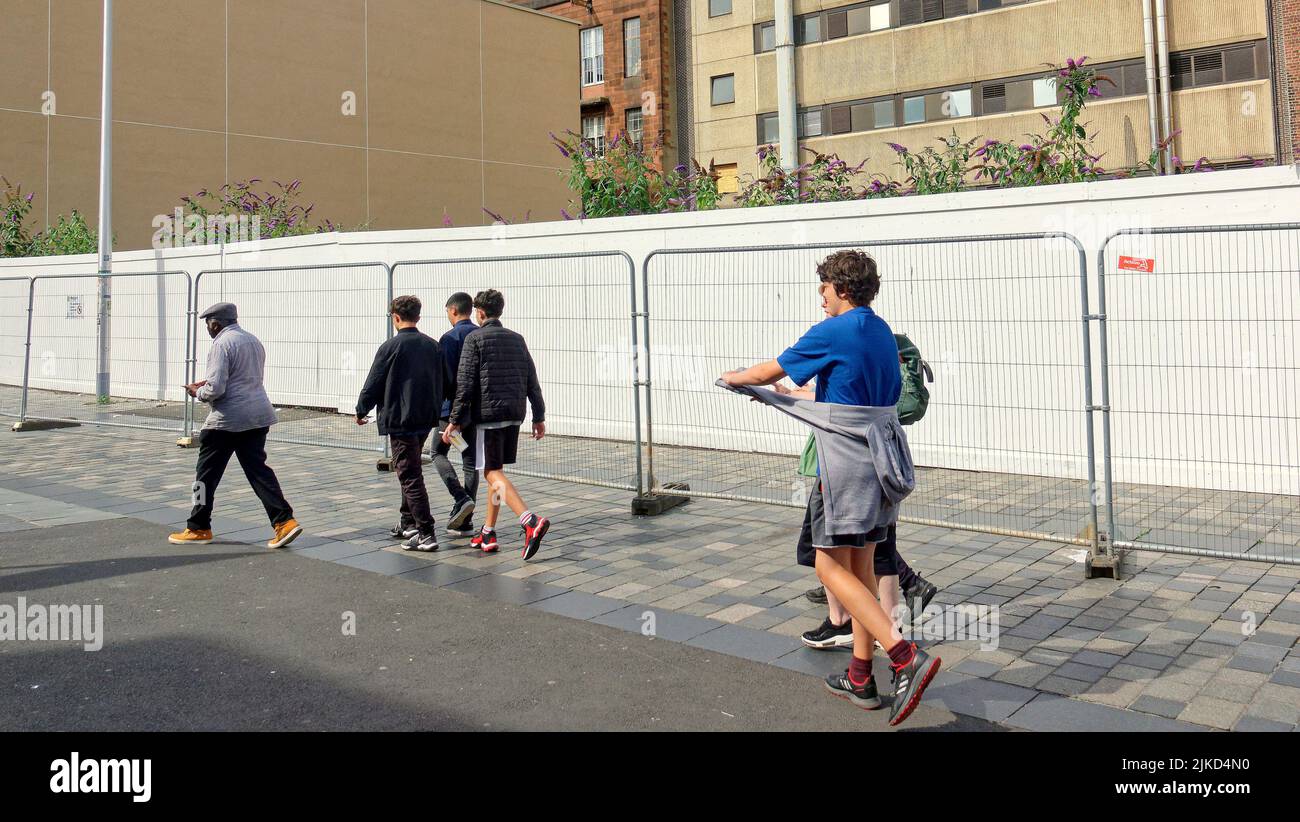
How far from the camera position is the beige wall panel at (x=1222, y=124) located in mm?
28828

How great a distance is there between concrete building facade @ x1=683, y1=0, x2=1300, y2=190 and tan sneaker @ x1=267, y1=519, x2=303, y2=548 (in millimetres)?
20029

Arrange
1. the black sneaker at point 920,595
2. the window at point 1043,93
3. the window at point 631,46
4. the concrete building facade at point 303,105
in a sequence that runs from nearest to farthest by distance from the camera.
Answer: the black sneaker at point 920,595, the concrete building facade at point 303,105, the window at point 1043,93, the window at point 631,46

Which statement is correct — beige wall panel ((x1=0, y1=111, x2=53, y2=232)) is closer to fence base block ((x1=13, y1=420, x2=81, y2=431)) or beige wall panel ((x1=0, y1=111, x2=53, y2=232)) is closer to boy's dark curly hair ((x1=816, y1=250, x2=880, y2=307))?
fence base block ((x1=13, y1=420, x2=81, y2=431))

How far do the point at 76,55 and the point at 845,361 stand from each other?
26.7 m

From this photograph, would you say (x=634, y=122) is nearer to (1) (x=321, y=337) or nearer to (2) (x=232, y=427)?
(1) (x=321, y=337)

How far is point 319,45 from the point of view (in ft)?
96.9

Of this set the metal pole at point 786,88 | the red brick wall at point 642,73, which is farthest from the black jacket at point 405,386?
the red brick wall at point 642,73

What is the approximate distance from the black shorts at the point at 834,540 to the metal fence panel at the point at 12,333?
1715 cm

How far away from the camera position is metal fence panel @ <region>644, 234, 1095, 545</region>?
8.45 meters

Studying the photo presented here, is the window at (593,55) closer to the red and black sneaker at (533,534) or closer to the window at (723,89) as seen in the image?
the window at (723,89)

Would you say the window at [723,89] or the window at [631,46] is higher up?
the window at [631,46]

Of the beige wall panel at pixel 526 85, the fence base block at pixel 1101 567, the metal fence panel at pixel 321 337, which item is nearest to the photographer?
the fence base block at pixel 1101 567

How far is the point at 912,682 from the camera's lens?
421 cm

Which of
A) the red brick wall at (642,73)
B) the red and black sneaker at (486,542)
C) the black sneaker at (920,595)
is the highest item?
the red brick wall at (642,73)
